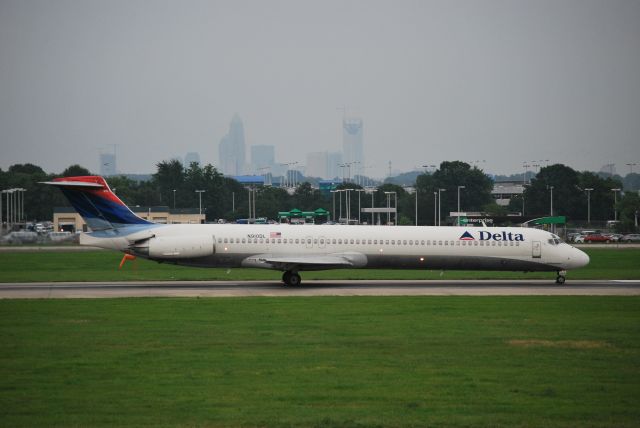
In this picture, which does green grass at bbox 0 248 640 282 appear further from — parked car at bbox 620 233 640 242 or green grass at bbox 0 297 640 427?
parked car at bbox 620 233 640 242

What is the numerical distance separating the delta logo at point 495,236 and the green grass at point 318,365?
1040 cm

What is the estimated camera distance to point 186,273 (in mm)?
44906

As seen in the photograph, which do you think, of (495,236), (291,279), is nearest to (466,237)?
(495,236)

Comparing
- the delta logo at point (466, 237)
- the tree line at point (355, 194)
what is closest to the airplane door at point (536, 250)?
the delta logo at point (466, 237)

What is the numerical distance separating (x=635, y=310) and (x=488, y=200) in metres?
125

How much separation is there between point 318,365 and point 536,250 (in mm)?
23614

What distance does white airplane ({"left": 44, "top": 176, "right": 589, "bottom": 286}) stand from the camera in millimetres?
36188

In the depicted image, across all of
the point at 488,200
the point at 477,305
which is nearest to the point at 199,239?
the point at 477,305

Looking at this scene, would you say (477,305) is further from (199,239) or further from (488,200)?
(488,200)

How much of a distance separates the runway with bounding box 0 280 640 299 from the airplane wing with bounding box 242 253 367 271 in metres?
0.97

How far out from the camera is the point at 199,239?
3634cm

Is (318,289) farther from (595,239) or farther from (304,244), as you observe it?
(595,239)

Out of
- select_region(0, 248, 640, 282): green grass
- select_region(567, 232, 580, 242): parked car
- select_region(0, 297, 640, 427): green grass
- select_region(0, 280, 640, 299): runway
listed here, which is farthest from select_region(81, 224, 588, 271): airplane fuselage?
A: select_region(567, 232, 580, 242): parked car

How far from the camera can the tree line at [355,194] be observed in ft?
440
